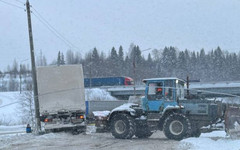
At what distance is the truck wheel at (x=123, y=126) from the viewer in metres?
16.5

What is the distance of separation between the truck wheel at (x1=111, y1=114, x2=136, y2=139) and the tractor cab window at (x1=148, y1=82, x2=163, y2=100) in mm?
1496

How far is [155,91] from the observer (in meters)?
16.5

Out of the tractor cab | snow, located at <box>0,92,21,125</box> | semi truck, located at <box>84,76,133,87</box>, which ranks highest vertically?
semi truck, located at <box>84,76,133,87</box>

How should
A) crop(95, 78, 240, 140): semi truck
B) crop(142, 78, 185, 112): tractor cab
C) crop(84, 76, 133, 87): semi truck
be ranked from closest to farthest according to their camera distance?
crop(95, 78, 240, 140): semi truck, crop(142, 78, 185, 112): tractor cab, crop(84, 76, 133, 87): semi truck

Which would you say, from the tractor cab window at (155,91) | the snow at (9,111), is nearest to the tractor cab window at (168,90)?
the tractor cab window at (155,91)

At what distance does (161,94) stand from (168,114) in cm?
104

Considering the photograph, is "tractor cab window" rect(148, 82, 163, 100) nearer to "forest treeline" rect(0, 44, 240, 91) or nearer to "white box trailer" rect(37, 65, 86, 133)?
"white box trailer" rect(37, 65, 86, 133)

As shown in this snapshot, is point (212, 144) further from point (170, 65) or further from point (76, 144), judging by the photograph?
point (170, 65)

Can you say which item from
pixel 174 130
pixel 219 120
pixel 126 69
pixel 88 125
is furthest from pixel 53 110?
pixel 126 69

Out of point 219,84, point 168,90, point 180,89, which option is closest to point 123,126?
point 168,90

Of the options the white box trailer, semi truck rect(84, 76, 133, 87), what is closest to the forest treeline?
semi truck rect(84, 76, 133, 87)

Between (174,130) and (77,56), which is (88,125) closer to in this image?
(174,130)

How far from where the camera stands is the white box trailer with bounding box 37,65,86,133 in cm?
1811

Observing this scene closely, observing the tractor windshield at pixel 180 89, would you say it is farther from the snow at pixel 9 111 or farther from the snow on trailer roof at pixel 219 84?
the snow on trailer roof at pixel 219 84
